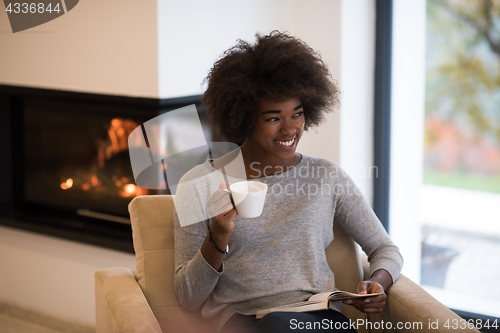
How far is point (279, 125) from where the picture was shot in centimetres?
135

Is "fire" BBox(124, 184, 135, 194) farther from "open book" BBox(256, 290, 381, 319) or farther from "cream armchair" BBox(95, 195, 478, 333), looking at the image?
"open book" BBox(256, 290, 381, 319)

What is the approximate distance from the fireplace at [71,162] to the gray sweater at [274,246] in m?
0.70

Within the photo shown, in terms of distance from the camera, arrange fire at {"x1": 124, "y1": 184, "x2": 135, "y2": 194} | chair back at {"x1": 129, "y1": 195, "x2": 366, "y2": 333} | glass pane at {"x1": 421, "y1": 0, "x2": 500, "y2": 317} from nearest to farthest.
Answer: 1. chair back at {"x1": 129, "y1": 195, "x2": 366, "y2": 333}
2. glass pane at {"x1": 421, "y1": 0, "x2": 500, "y2": 317}
3. fire at {"x1": 124, "y1": 184, "x2": 135, "y2": 194}

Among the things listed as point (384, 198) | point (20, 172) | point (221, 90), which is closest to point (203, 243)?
point (221, 90)

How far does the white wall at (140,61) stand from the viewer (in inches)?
73.1

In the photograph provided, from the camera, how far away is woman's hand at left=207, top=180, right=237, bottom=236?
3.83ft

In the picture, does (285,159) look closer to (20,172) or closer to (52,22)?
(52,22)

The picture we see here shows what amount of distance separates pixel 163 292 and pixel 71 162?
3.75ft

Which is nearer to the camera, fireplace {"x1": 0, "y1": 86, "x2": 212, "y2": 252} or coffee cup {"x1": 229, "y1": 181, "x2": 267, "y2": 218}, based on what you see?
coffee cup {"x1": 229, "y1": 181, "x2": 267, "y2": 218}

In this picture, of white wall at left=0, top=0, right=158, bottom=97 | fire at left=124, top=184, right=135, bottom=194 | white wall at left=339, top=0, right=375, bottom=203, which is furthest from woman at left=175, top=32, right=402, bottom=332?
fire at left=124, top=184, right=135, bottom=194

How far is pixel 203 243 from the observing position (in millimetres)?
1261

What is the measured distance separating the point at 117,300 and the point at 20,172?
1.47 m

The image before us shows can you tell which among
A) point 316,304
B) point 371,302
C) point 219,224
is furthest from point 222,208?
point 371,302

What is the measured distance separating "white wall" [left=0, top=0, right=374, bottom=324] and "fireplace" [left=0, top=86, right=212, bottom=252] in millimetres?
70
